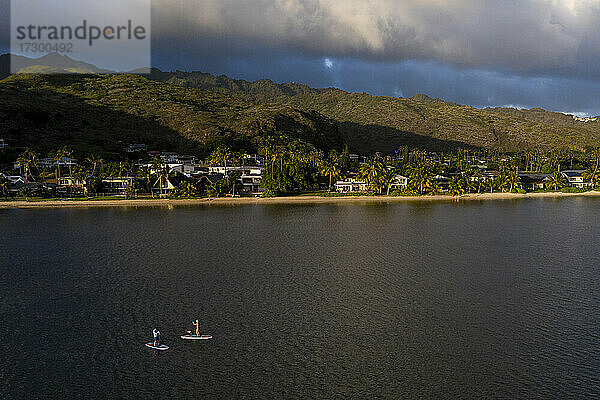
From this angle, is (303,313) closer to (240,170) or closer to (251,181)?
(251,181)

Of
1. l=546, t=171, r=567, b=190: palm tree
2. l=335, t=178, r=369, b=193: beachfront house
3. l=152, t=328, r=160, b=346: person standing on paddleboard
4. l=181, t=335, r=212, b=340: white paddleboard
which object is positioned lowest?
l=181, t=335, r=212, b=340: white paddleboard

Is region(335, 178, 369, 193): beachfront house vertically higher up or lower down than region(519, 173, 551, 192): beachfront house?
lower down

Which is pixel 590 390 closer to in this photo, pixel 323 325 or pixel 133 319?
pixel 323 325

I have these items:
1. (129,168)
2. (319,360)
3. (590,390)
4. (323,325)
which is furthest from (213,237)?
(129,168)

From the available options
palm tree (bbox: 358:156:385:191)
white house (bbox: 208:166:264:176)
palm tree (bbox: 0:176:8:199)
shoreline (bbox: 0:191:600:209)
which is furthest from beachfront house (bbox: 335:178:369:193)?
palm tree (bbox: 0:176:8:199)

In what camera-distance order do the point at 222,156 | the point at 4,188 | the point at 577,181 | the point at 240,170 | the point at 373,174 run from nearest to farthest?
1. the point at 4,188
2. the point at 373,174
3. the point at 240,170
4. the point at 222,156
5. the point at 577,181

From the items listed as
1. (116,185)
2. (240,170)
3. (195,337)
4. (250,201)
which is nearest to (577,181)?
(250,201)

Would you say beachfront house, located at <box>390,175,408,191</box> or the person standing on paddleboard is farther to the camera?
beachfront house, located at <box>390,175,408,191</box>

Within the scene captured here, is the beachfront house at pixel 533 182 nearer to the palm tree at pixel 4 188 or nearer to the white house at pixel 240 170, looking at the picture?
the white house at pixel 240 170

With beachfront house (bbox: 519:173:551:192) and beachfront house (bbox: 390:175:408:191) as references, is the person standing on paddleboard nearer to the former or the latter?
beachfront house (bbox: 390:175:408:191)
